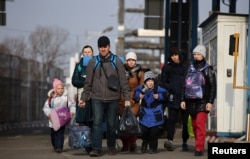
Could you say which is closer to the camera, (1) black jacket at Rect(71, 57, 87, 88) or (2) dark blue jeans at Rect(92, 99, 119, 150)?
(2) dark blue jeans at Rect(92, 99, 119, 150)

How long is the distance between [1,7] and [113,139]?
1341 cm

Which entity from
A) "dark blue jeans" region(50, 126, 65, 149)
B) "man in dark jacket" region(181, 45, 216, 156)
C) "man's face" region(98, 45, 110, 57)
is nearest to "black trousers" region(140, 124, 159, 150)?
"man in dark jacket" region(181, 45, 216, 156)

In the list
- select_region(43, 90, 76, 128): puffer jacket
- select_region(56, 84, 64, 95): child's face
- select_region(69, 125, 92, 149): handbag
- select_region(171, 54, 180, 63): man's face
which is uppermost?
select_region(171, 54, 180, 63): man's face

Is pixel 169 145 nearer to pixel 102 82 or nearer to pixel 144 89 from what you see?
pixel 144 89

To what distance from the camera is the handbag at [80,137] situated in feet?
38.4

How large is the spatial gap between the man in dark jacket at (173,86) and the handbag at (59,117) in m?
1.82

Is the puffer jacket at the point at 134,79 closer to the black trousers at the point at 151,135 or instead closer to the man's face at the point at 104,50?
the black trousers at the point at 151,135

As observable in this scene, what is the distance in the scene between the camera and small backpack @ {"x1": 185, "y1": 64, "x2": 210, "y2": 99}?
1167cm

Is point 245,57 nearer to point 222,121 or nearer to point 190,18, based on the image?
point 222,121

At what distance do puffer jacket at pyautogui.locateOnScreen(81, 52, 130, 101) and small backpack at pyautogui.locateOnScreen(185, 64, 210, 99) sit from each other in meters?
1.06

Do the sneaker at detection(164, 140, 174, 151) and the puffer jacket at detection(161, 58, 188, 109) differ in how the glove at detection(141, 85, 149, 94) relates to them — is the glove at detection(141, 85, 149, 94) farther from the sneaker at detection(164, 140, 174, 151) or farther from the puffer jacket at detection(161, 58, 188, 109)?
the sneaker at detection(164, 140, 174, 151)

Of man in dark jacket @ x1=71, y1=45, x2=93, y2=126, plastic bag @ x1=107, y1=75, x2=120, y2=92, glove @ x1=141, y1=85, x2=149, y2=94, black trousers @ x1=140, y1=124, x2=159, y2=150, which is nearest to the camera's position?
plastic bag @ x1=107, y1=75, x2=120, y2=92

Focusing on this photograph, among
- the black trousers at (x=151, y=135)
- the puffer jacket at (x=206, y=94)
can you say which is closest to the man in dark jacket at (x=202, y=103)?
the puffer jacket at (x=206, y=94)

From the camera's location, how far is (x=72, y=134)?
11859 millimetres
